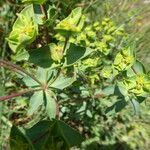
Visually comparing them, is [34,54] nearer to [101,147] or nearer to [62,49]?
[62,49]

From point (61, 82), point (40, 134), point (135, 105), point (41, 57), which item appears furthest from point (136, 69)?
point (40, 134)

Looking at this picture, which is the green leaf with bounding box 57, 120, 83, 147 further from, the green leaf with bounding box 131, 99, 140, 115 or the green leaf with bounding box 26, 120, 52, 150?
the green leaf with bounding box 131, 99, 140, 115

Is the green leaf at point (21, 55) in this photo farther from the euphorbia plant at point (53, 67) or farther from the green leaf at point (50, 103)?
the green leaf at point (50, 103)

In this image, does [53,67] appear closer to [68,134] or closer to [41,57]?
[41,57]

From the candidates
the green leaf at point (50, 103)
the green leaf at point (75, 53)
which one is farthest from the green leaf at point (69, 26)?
the green leaf at point (50, 103)

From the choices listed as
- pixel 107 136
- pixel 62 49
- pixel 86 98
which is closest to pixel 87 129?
pixel 107 136

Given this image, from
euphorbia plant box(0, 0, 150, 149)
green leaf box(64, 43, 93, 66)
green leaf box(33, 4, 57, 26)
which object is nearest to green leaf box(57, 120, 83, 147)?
euphorbia plant box(0, 0, 150, 149)
